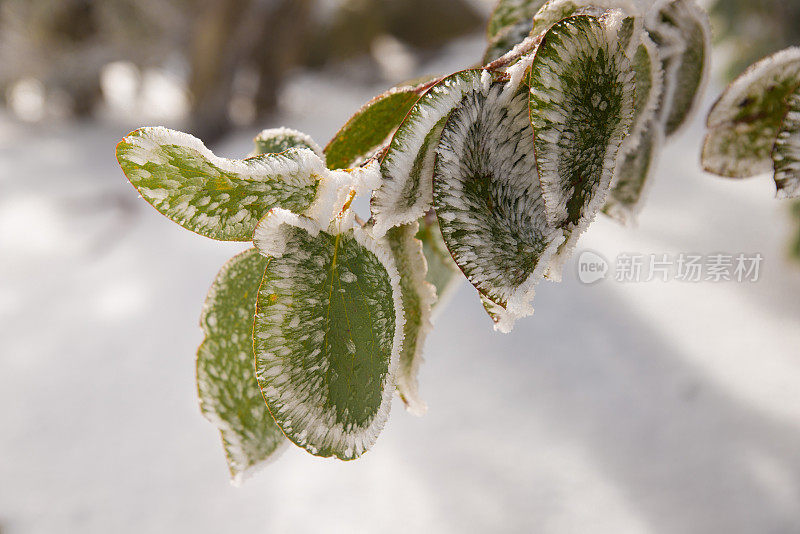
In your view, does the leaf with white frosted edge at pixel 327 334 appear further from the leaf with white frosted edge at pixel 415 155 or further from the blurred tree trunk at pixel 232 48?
the blurred tree trunk at pixel 232 48

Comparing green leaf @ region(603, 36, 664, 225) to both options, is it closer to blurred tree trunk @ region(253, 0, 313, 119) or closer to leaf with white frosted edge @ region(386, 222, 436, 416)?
leaf with white frosted edge @ region(386, 222, 436, 416)

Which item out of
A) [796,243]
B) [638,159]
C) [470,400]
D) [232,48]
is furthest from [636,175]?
[232,48]

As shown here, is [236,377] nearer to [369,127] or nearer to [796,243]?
[369,127]

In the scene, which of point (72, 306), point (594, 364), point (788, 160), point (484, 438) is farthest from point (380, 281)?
point (72, 306)

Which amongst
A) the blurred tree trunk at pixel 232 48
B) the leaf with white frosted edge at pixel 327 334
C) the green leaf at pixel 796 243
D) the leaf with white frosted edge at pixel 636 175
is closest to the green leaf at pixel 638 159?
the leaf with white frosted edge at pixel 636 175

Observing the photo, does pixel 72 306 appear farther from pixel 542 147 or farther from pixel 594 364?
pixel 542 147

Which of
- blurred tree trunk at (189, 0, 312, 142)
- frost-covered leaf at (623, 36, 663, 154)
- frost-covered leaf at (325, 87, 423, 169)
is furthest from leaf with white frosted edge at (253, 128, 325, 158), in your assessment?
blurred tree trunk at (189, 0, 312, 142)
